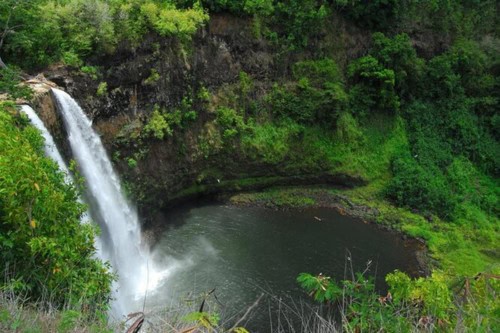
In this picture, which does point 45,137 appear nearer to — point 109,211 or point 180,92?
point 109,211

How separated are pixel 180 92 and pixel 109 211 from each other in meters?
6.94

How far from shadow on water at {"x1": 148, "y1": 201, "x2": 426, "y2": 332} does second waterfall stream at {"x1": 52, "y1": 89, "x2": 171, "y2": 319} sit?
87 centimetres

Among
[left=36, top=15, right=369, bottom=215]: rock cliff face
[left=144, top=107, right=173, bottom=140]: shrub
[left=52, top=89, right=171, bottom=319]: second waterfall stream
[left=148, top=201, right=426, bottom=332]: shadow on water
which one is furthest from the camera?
[left=144, top=107, right=173, bottom=140]: shrub

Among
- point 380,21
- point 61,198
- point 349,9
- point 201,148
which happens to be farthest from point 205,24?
point 61,198

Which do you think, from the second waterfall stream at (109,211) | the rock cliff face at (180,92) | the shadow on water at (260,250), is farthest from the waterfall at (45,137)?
the shadow on water at (260,250)

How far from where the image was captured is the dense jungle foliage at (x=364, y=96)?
53.8 ft

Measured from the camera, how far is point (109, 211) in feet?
52.3

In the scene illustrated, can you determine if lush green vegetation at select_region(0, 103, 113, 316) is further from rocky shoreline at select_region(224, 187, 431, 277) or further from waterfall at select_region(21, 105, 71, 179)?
rocky shoreline at select_region(224, 187, 431, 277)

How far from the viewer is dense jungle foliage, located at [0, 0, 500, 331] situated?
16.4m

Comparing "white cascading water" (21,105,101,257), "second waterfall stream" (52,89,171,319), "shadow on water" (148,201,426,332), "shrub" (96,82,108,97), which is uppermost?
"shrub" (96,82,108,97)

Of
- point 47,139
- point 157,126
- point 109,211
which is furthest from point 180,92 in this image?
point 47,139

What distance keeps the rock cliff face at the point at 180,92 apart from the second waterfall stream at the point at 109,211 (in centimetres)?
85

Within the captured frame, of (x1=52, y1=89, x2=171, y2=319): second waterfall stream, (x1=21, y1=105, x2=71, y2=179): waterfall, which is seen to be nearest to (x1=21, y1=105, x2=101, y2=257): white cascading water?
(x1=21, y1=105, x2=71, y2=179): waterfall

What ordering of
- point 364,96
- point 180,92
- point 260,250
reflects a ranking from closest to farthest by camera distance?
1. point 260,250
2. point 180,92
3. point 364,96
